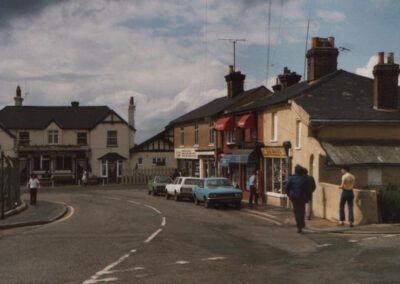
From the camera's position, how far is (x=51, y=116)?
63.1m

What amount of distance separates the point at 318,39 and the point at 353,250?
1911 centimetres

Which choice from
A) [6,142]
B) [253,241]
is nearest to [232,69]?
[6,142]

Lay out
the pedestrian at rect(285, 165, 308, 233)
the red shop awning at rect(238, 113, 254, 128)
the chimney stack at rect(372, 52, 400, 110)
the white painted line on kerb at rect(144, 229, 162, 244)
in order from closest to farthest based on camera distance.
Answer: the white painted line on kerb at rect(144, 229, 162, 244), the pedestrian at rect(285, 165, 308, 233), the chimney stack at rect(372, 52, 400, 110), the red shop awning at rect(238, 113, 254, 128)

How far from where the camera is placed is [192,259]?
38.6 ft

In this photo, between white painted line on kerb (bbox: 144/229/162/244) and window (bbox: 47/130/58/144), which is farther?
window (bbox: 47/130/58/144)

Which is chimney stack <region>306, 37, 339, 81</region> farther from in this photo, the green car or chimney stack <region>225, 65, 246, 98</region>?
chimney stack <region>225, 65, 246, 98</region>

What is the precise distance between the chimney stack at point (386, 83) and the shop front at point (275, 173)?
5258 millimetres

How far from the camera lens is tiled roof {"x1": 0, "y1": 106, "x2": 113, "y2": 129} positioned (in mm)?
61094

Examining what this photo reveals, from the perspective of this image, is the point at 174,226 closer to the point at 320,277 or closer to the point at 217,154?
the point at 320,277

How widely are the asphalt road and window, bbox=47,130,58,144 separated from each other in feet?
141

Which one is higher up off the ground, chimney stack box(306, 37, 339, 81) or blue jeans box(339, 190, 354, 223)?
chimney stack box(306, 37, 339, 81)

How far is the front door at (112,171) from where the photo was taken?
61375 millimetres

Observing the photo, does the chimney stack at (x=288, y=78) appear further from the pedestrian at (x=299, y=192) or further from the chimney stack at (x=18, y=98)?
the chimney stack at (x=18, y=98)

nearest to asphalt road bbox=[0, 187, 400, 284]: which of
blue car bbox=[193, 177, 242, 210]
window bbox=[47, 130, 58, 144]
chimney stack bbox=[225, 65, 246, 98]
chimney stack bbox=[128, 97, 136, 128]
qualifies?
blue car bbox=[193, 177, 242, 210]
